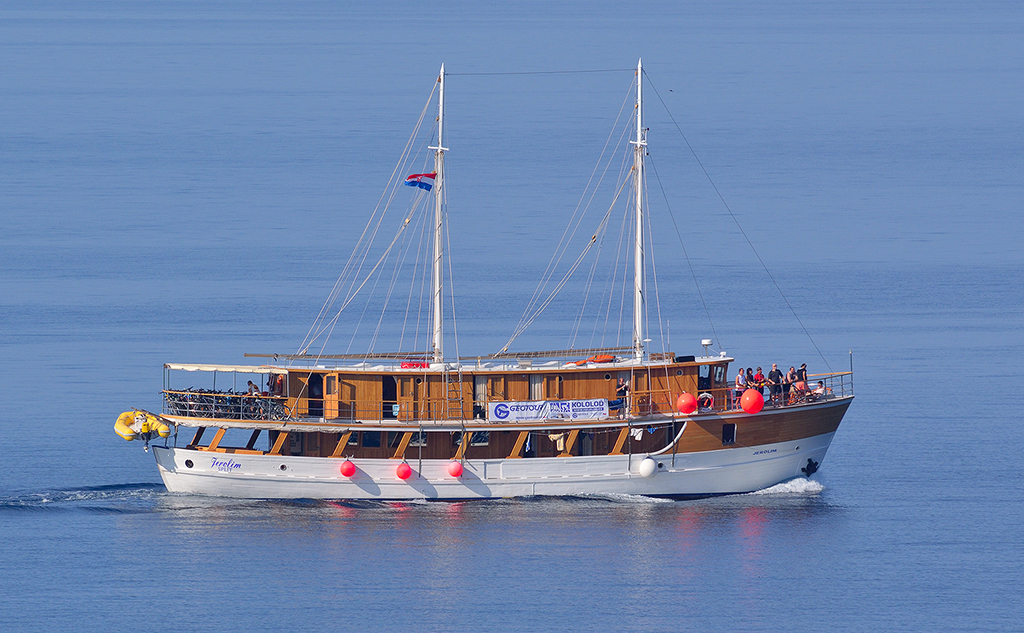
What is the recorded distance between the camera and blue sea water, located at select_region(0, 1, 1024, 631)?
147ft

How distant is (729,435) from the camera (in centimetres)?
5284

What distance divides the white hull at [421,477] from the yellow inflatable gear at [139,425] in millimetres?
785

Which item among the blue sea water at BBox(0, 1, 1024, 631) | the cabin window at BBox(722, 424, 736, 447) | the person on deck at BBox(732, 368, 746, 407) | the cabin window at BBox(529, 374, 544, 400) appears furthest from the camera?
the person on deck at BBox(732, 368, 746, 407)

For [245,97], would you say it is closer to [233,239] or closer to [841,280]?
[233,239]

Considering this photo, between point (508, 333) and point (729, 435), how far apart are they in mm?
24556

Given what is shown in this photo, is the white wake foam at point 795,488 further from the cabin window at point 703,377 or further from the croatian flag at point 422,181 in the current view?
the croatian flag at point 422,181

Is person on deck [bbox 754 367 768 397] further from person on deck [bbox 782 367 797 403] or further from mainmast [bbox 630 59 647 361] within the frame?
mainmast [bbox 630 59 647 361]

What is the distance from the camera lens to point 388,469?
51.7 metres

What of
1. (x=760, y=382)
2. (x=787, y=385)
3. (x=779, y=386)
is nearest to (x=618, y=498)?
(x=760, y=382)

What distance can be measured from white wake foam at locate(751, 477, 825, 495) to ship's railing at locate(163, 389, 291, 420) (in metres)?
16.6

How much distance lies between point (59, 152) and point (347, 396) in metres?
99.0

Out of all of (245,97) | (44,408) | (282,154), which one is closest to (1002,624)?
(44,408)

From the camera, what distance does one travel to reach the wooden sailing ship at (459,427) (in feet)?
169

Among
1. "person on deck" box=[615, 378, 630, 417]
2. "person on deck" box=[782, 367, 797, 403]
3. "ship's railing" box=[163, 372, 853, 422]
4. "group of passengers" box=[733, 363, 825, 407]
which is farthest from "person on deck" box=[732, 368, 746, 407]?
"person on deck" box=[615, 378, 630, 417]
